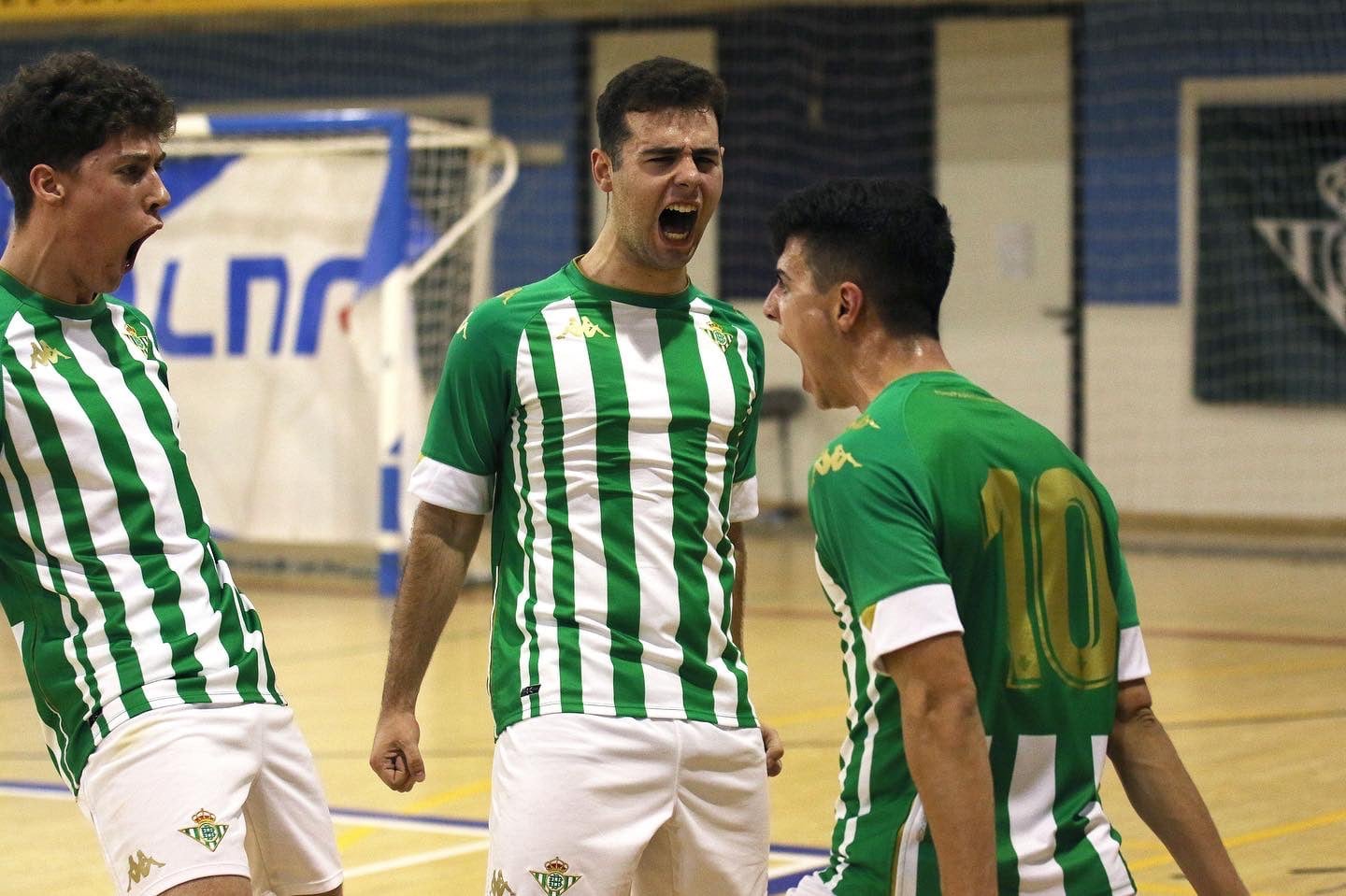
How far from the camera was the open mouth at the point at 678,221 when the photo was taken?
3.15 meters

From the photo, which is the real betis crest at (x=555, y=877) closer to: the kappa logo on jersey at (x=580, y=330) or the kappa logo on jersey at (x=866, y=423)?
the kappa logo on jersey at (x=580, y=330)

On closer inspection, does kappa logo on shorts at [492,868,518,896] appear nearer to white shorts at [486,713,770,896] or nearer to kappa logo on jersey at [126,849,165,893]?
white shorts at [486,713,770,896]

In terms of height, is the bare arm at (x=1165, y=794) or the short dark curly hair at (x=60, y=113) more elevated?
the short dark curly hair at (x=60, y=113)

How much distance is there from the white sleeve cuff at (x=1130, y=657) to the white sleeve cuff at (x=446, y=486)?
3.93ft

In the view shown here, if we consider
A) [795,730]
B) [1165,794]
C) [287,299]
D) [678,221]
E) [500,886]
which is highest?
[678,221]

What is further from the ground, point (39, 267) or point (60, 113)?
point (60, 113)

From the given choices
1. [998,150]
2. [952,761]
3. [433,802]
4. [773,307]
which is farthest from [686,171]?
[998,150]

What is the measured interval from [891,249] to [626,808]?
108 cm

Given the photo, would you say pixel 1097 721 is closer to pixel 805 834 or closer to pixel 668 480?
pixel 668 480

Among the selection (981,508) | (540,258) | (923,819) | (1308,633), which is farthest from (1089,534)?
(540,258)

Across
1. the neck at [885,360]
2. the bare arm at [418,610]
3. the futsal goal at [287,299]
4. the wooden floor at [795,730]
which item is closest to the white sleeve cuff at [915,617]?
the neck at [885,360]

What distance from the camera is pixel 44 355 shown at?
288cm

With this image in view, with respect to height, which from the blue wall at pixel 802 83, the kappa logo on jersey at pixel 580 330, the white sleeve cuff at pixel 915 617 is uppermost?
the blue wall at pixel 802 83

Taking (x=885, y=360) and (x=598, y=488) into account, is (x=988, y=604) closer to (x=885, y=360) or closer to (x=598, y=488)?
(x=885, y=360)
